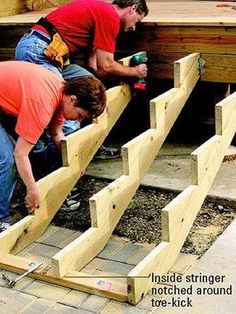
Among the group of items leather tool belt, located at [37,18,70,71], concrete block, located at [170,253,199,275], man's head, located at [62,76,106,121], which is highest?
leather tool belt, located at [37,18,70,71]

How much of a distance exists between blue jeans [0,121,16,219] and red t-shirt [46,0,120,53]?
114cm

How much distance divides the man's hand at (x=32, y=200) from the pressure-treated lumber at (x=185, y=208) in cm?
85

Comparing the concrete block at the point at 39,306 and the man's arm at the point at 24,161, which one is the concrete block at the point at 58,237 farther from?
the concrete block at the point at 39,306

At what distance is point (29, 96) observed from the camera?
10.7 feet

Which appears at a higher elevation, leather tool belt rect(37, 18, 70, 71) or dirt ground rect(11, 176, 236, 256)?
leather tool belt rect(37, 18, 70, 71)

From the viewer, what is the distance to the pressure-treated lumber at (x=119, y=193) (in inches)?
124

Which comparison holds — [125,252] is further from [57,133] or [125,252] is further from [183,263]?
[57,133]

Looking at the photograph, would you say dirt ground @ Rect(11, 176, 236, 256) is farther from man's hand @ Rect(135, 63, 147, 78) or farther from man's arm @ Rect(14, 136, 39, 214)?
man's hand @ Rect(135, 63, 147, 78)

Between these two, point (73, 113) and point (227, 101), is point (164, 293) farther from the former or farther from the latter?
point (227, 101)

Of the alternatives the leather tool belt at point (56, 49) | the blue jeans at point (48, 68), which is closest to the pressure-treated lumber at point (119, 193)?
the blue jeans at point (48, 68)

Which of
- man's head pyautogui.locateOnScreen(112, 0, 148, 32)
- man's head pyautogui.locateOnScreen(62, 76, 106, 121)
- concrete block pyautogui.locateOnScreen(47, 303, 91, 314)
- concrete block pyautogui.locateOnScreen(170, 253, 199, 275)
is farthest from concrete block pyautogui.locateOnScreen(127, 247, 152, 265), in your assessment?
man's head pyautogui.locateOnScreen(112, 0, 148, 32)

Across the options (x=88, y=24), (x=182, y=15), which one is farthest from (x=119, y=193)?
(x=182, y=15)

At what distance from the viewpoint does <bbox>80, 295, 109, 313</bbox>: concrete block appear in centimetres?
285

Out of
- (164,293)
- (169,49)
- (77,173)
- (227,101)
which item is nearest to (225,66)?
(169,49)
